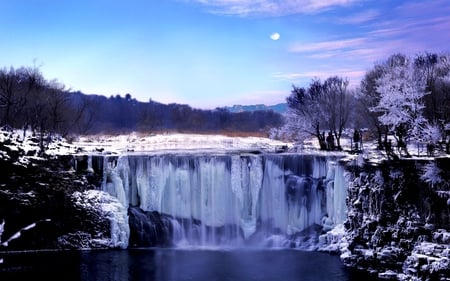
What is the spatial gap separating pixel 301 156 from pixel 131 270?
12451 millimetres

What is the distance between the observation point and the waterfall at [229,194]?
3002 cm

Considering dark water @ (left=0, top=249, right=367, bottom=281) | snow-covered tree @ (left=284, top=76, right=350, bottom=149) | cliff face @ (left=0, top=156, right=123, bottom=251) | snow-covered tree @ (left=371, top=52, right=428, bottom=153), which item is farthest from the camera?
snow-covered tree @ (left=284, top=76, right=350, bottom=149)

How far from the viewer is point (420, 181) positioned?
23141 mm

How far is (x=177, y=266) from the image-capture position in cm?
2481

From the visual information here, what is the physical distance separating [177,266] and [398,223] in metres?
10.9

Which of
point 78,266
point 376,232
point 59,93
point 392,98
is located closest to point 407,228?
point 376,232

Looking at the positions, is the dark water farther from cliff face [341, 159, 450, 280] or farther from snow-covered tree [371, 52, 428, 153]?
snow-covered tree [371, 52, 428, 153]

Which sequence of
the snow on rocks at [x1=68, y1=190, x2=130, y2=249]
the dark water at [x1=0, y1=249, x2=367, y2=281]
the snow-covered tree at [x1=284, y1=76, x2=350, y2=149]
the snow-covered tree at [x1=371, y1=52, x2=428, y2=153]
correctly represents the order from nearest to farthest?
the dark water at [x1=0, y1=249, x2=367, y2=281], the snow-covered tree at [x1=371, y1=52, x2=428, y2=153], the snow on rocks at [x1=68, y1=190, x2=130, y2=249], the snow-covered tree at [x1=284, y1=76, x2=350, y2=149]

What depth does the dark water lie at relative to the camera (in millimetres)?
22672

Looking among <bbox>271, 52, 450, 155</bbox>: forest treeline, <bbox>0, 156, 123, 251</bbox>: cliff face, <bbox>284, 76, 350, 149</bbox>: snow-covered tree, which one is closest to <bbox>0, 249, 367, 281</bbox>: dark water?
<bbox>0, 156, 123, 251</bbox>: cliff face

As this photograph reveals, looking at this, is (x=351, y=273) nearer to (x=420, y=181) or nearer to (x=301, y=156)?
(x=420, y=181)

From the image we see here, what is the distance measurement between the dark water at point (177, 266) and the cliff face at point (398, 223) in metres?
1.39

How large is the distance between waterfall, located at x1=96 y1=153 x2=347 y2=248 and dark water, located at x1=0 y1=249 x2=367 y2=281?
2279 mm

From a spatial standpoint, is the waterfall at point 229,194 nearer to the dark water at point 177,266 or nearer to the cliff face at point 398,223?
the dark water at point 177,266
